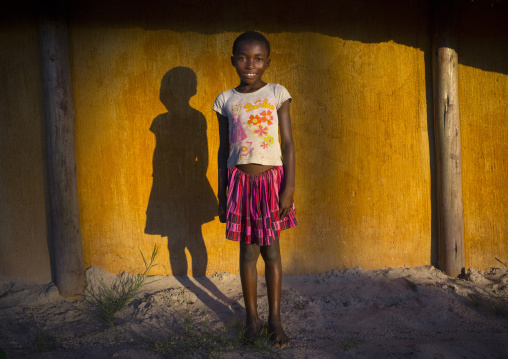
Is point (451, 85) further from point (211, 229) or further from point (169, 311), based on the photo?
point (169, 311)

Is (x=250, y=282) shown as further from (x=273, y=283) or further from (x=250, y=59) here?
(x=250, y=59)

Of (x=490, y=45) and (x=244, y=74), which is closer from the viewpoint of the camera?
(x=244, y=74)

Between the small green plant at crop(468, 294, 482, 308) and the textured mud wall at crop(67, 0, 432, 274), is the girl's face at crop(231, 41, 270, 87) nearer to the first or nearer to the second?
the textured mud wall at crop(67, 0, 432, 274)

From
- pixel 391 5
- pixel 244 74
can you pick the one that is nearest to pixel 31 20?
pixel 244 74

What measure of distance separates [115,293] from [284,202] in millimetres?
1577

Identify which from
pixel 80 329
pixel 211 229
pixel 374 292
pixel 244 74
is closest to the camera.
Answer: pixel 244 74

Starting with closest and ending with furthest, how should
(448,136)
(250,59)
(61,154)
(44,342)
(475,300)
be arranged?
(250,59) → (44,342) → (475,300) → (61,154) → (448,136)

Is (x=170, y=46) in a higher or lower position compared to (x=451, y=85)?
higher

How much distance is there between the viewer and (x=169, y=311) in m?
2.91

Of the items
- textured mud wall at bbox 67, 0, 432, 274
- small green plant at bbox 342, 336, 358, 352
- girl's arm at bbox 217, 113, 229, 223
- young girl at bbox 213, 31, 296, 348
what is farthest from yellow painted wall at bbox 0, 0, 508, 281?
small green plant at bbox 342, 336, 358, 352

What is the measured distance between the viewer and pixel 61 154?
3.11 meters

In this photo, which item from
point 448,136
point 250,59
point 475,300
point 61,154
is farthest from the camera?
point 448,136

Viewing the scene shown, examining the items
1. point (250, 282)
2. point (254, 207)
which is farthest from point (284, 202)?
point (250, 282)

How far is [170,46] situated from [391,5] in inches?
67.1
